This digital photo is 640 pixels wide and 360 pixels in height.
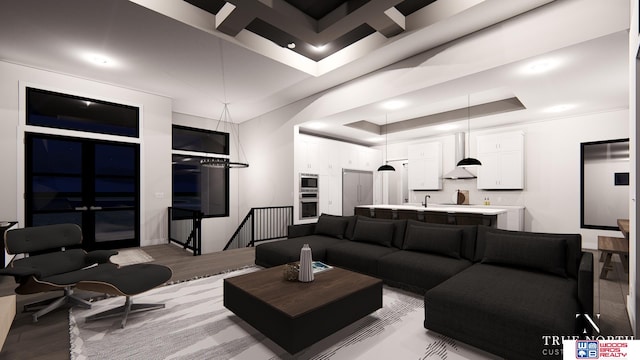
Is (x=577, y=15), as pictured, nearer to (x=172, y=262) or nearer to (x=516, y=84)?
(x=516, y=84)

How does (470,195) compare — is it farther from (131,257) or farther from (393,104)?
(131,257)

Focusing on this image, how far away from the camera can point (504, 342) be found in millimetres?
1942

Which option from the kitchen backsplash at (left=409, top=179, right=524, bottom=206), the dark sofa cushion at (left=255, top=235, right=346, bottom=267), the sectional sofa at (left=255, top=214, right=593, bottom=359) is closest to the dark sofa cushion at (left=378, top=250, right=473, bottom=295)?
the sectional sofa at (left=255, top=214, right=593, bottom=359)

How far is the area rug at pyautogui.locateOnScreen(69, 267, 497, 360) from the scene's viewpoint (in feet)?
6.92

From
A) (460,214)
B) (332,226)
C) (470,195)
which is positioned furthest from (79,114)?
(470,195)

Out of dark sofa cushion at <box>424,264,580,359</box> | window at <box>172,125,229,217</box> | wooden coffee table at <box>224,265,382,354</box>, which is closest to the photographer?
dark sofa cushion at <box>424,264,580,359</box>

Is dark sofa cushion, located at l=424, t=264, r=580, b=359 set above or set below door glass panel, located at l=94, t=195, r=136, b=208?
below

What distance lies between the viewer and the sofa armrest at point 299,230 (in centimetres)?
476

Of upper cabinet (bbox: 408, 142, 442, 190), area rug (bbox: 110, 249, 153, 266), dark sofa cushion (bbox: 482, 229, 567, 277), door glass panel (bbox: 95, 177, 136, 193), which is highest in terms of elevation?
upper cabinet (bbox: 408, 142, 442, 190)

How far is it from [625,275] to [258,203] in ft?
23.1

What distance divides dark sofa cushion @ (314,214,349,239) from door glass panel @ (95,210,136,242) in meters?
4.05

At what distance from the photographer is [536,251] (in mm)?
2660

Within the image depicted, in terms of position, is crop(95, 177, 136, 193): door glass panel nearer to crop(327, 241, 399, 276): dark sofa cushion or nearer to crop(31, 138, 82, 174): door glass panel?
crop(31, 138, 82, 174): door glass panel

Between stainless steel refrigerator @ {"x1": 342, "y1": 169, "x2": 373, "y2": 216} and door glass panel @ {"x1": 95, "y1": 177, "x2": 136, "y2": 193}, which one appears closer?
door glass panel @ {"x1": 95, "y1": 177, "x2": 136, "y2": 193}
